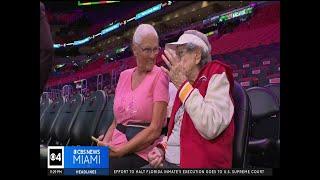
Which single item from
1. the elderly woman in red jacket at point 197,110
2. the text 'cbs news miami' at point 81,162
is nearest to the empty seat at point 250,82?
the elderly woman in red jacket at point 197,110

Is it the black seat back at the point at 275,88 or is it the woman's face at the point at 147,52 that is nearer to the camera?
the black seat back at the point at 275,88

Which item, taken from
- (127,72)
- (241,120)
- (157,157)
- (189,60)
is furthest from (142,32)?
(241,120)

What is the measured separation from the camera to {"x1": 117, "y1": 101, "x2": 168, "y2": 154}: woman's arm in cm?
409

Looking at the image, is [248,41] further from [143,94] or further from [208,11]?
[143,94]

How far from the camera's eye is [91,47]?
14.5 feet

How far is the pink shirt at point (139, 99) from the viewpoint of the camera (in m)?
4.10

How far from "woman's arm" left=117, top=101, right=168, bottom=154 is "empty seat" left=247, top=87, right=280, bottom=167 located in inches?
26.6

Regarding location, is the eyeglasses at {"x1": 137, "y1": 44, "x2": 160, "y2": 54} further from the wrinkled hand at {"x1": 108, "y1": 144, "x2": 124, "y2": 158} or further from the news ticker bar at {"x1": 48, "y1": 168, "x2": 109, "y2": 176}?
the news ticker bar at {"x1": 48, "y1": 168, "x2": 109, "y2": 176}

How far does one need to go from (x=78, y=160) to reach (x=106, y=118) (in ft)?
1.31

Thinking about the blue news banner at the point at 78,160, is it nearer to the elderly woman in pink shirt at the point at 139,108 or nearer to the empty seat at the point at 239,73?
the elderly woman in pink shirt at the point at 139,108

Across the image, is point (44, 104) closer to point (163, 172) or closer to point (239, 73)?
point (163, 172)

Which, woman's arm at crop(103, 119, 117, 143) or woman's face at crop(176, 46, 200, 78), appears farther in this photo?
woman's arm at crop(103, 119, 117, 143)

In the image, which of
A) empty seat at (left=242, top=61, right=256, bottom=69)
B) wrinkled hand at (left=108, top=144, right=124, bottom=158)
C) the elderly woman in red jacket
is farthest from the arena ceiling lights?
wrinkled hand at (left=108, top=144, right=124, bottom=158)

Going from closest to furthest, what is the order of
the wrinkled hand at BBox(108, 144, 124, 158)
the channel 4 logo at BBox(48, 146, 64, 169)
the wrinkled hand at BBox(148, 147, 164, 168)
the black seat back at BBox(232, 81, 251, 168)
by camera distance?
1. the black seat back at BBox(232, 81, 251, 168)
2. the wrinkled hand at BBox(148, 147, 164, 168)
3. the wrinkled hand at BBox(108, 144, 124, 158)
4. the channel 4 logo at BBox(48, 146, 64, 169)
